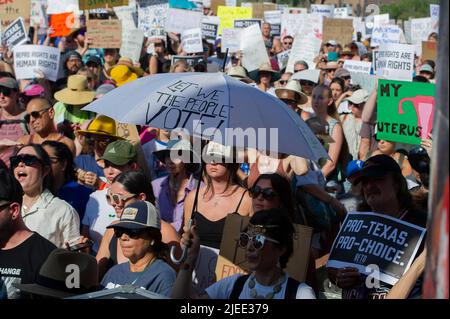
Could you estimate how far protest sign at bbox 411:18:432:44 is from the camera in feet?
58.9

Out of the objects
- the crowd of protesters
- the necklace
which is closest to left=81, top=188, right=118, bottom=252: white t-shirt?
the crowd of protesters

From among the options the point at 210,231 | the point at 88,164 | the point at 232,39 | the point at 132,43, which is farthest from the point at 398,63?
the point at 232,39

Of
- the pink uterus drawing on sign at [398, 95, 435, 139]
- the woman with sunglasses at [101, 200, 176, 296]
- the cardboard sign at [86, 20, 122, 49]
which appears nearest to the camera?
the woman with sunglasses at [101, 200, 176, 296]

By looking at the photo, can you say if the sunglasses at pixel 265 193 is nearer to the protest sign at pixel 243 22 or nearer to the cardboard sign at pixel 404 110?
the cardboard sign at pixel 404 110

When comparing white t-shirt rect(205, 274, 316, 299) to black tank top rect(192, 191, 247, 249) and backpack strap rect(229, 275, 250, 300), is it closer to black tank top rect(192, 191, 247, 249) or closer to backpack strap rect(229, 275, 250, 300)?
backpack strap rect(229, 275, 250, 300)

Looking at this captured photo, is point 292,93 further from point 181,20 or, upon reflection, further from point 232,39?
point 181,20

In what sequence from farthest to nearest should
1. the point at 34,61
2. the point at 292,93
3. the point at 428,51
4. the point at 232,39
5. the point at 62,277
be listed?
the point at 232,39
the point at 428,51
the point at 34,61
the point at 292,93
the point at 62,277

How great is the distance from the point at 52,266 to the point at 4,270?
2.04 feet

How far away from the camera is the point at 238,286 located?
370 centimetres

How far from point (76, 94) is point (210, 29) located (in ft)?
26.8

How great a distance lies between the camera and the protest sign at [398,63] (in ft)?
30.8

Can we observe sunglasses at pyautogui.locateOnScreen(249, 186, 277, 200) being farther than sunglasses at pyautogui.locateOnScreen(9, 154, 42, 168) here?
No

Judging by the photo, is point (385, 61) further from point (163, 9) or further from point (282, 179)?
point (163, 9)

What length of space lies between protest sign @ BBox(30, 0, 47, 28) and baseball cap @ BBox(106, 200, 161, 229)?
13.8m
